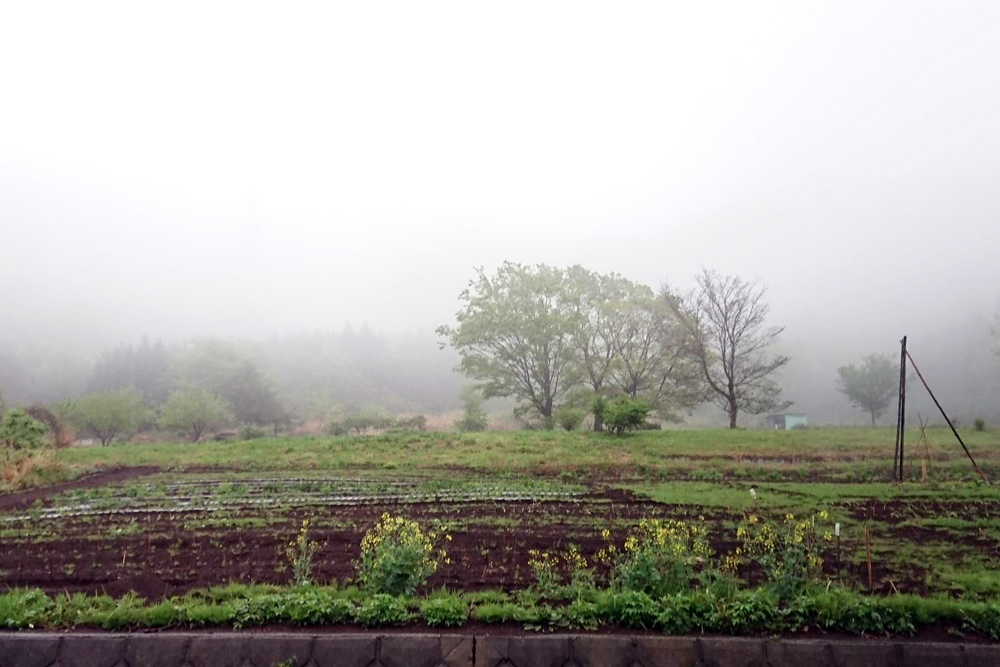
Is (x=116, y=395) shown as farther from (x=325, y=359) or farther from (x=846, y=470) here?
(x=846, y=470)

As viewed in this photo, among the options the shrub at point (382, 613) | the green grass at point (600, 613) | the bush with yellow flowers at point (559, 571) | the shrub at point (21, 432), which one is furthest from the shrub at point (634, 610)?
the shrub at point (21, 432)

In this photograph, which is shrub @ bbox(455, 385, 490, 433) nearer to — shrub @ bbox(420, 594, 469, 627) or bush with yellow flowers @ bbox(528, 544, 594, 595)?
bush with yellow flowers @ bbox(528, 544, 594, 595)

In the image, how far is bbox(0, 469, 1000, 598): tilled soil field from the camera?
6.37 m

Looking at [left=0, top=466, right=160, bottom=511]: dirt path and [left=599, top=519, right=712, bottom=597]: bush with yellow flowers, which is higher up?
[left=599, top=519, right=712, bottom=597]: bush with yellow flowers

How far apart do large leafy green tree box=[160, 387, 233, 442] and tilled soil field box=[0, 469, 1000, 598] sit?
1826cm

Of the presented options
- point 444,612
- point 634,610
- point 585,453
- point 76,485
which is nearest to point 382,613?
point 444,612

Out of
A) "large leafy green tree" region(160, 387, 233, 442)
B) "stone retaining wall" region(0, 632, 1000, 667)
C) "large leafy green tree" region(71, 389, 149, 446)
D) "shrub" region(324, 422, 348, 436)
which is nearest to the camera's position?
"stone retaining wall" region(0, 632, 1000, 667)

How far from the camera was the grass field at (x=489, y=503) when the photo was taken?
666cm

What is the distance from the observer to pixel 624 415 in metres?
21.8

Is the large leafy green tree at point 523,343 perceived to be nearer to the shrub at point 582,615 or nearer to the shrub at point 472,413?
the shrub at point 472,413

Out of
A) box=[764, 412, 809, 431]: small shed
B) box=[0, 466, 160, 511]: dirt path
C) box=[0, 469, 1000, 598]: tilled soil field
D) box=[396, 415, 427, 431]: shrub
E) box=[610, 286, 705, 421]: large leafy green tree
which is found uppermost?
box=[610, 286, 705, 421]: large leafy green tree

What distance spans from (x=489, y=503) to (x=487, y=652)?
6844mm

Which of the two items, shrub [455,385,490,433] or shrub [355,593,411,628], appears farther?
shrub [455,385,490,433]

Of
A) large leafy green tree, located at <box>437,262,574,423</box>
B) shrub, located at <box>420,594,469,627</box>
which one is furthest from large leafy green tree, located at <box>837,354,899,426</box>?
shrub, located at <box>420,594,469,627</box>
